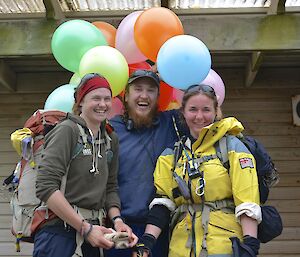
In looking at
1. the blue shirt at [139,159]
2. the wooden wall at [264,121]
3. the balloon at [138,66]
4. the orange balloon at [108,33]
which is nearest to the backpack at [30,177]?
the blue shirt at [139,159]

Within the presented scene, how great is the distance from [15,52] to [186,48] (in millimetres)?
1915

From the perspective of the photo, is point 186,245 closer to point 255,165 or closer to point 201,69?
point 255,165

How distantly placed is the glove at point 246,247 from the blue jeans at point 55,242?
2.48 ft

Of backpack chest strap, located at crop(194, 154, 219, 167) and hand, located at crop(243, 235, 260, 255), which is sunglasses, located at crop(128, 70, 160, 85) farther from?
hand, located at crop(243, 235, 260, 255)

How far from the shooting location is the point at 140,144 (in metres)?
2.85

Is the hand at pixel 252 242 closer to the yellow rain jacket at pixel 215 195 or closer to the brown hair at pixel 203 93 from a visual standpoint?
the yellow rain jacket at pixel 215 195

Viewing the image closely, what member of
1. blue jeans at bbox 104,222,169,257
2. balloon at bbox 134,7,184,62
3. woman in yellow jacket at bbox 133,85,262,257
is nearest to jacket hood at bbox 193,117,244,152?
woman in yellow jacket at bbox 133,85,262,257

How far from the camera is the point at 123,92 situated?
3139mm

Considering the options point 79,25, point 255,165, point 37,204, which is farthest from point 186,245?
point 79,25

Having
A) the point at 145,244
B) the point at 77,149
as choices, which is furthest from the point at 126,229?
the point at 77,149

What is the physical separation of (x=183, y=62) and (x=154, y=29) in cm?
35

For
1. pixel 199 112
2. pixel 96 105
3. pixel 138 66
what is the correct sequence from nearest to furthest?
1. pixel 96 105
2. pixel 199 112
3. pixel 138 66

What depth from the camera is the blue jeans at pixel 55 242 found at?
232 cm

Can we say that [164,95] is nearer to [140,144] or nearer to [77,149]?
[140,144]
